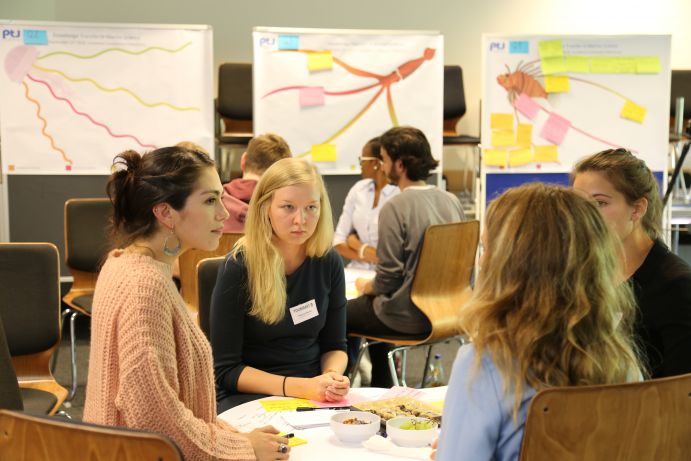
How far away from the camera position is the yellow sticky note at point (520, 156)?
5.82 m

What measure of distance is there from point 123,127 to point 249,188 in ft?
5.92

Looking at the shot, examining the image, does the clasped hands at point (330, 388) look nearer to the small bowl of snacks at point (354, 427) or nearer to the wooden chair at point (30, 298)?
the small bowl of snacks at point (354, 427)

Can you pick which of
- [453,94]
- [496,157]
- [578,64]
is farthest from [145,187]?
[453,94]

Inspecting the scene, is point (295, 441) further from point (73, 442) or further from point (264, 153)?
point (264, 153)

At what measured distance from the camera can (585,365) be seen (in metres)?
1.38

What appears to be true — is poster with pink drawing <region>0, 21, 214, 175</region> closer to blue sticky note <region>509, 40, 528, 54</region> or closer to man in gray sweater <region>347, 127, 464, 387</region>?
blue sticky note <region>509, 40, 528, 54</region>

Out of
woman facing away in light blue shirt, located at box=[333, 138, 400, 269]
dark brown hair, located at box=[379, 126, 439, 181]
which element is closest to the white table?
dark brown hair, located at box=[379, 126, 439, 181]

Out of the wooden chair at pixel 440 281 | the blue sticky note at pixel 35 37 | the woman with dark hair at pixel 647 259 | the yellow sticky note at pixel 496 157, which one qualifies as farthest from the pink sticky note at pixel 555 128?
the woman with dark hair at pixel 647 259

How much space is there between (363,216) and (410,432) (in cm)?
269

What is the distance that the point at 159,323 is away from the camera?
1738 mm

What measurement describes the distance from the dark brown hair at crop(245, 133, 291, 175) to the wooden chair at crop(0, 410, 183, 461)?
303cm

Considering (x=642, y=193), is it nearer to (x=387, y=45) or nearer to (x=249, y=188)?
(x=249, y=188)

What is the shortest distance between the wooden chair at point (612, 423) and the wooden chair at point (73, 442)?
578 mm

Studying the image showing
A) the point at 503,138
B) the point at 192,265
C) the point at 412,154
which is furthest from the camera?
the point at 503,138
